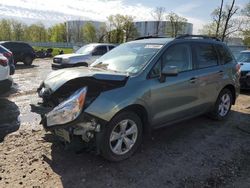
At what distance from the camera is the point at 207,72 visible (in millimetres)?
5496

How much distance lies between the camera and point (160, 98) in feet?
14.7

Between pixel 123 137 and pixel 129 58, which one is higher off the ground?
pixel 129 58

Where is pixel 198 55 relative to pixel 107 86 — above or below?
above

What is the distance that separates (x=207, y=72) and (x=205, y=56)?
1.16 feet

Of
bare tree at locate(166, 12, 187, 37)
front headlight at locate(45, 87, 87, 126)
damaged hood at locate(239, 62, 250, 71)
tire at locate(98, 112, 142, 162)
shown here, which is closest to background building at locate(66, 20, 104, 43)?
bare tree at locate(166, 12, 187, 37)

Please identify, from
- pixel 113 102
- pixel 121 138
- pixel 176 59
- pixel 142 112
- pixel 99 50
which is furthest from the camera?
pixel 99 50

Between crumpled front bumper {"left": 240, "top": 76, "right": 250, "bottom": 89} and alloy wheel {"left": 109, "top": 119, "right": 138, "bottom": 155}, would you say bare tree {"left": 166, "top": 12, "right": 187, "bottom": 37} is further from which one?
alloy wheel {"left": 109, "top": 119, "right": 138, "bottom": 155}

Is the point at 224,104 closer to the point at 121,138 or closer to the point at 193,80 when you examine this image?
the point at 193,80

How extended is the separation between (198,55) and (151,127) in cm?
184

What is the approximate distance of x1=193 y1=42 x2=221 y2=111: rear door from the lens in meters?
5.35

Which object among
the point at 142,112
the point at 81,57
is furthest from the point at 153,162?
the point at 81,57

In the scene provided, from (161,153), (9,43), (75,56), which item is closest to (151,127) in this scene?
(161,153)

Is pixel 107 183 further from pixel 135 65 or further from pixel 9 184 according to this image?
pixel 135 65

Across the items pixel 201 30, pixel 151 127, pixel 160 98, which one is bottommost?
pixel 151 127
